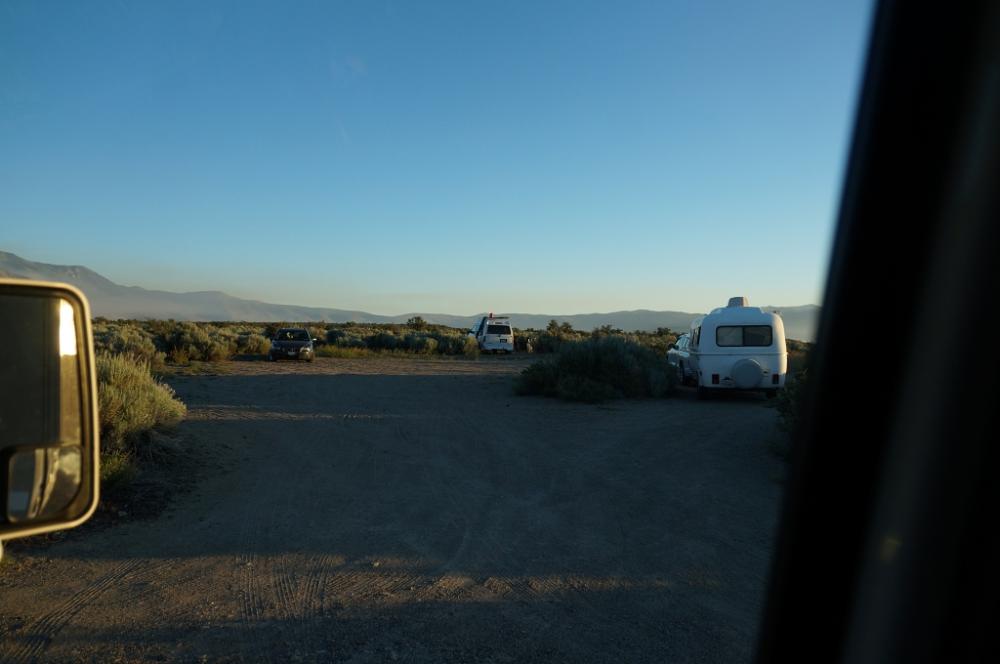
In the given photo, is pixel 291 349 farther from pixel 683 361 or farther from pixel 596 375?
pixel 683 361

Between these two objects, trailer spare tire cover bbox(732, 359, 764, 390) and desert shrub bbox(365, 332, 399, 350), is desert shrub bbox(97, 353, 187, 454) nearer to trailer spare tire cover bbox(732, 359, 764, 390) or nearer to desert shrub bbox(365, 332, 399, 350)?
trailer spare tire cover bbox(732, 359, 764, 390)

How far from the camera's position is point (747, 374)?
1700 centimetres

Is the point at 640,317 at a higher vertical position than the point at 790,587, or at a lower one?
higher

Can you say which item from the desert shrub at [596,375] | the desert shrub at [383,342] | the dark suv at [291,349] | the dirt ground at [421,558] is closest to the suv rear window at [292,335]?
the dark suv at [291,349]

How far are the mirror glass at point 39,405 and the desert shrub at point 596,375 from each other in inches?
621

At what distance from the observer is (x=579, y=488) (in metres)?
8.80

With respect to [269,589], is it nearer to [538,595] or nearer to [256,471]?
[538,595]

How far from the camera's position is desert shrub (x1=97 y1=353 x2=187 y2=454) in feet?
29.5

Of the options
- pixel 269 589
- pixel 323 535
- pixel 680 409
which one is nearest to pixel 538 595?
pixel 269 589

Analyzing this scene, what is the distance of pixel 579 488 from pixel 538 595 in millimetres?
3557

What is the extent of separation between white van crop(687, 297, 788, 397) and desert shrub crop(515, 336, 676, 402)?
2.04 meters

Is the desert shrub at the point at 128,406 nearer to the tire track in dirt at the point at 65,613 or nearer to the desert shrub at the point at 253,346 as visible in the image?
the tire track in dirt at the point at 65,613

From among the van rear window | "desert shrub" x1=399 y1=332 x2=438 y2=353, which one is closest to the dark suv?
"desert shrub" x1=399 y1=332 x2=438 y2=353

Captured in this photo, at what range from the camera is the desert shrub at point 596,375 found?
59.9 feet
